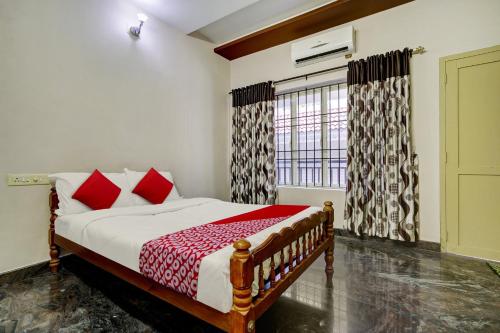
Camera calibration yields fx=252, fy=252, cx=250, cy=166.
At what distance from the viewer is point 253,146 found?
4.21 meters

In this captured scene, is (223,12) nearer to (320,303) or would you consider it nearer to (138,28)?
(138,28)

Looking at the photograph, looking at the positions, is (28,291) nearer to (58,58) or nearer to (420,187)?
(58,58)

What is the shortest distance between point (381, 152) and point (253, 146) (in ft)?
6.27

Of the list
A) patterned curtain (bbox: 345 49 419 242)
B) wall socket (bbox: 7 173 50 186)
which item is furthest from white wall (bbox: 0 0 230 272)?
patterned curtain (bbox: 345 49 419 242)

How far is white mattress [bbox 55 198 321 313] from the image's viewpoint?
47.2 inches

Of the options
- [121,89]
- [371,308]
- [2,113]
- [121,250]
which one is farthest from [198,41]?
[371,308]

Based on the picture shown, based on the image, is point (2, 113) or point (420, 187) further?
point (420, 187)

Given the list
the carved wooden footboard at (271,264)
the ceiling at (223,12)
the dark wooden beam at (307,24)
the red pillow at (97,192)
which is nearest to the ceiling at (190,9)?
the ceiling at (223,12)

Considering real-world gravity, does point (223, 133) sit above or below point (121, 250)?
above

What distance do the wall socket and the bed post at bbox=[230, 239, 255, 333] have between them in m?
2.42

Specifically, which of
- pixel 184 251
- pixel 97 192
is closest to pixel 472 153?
pixel 184 251

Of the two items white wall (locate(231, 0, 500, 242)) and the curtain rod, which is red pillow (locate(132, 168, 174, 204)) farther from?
white wall (locate(231, 0, 500, 242))

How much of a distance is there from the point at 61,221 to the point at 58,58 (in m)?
1.67

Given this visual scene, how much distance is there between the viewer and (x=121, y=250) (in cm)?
164
